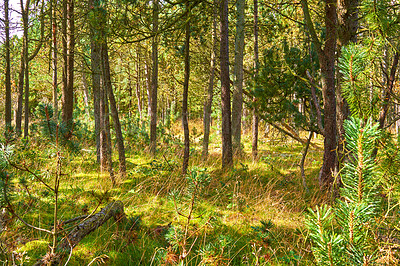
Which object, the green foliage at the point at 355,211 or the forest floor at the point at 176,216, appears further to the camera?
the forest floor at the point at 176,216

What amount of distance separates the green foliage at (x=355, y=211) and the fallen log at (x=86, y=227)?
74.1 inches

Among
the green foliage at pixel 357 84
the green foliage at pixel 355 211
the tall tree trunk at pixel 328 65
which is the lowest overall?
the green foliage at pixel 355 211

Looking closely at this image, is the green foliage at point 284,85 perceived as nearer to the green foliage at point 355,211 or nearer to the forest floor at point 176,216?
the forest floor at point 176,216

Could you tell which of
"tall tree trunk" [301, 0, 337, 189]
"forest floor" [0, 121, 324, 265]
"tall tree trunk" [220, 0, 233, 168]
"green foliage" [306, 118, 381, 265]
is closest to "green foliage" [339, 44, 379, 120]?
"green foliage" [306, 118, 381, 265]

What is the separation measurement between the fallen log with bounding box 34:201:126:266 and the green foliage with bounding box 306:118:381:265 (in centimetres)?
188

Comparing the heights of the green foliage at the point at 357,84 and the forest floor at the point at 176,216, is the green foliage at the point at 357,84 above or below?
above

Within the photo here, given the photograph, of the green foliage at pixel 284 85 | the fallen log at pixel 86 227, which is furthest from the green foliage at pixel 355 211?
the green foliage at pixel 284 85

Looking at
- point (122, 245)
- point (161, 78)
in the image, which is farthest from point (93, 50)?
point (161, 78)

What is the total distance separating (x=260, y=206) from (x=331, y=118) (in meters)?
1.72

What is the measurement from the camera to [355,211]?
70 centimetres

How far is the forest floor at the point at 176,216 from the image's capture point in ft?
6.57

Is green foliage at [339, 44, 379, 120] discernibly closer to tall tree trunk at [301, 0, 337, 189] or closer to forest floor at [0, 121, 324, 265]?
forest floor at [0, 121, 324, 265]

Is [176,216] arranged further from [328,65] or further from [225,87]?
[225,87]

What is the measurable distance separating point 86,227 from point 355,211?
2.61m
